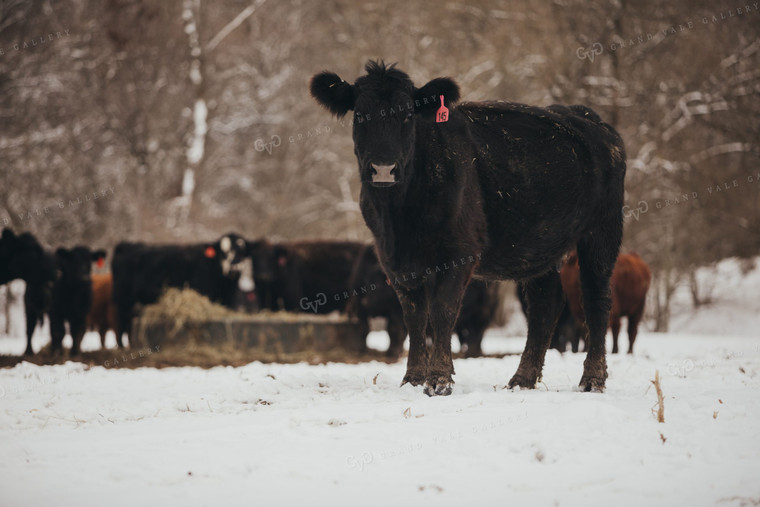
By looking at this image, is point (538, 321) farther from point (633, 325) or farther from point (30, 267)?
point (30, 267)

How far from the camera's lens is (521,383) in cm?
604

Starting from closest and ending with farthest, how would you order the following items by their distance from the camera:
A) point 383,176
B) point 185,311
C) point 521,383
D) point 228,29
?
1. point 383,176
2. point 521,383
3. point 185,311
4. point 228,29

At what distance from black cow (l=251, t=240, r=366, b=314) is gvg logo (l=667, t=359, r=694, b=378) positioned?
333 inches

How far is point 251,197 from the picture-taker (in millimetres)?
28031

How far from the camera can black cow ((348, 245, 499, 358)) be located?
487 inches

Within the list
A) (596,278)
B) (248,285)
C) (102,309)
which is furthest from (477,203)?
(102,309)

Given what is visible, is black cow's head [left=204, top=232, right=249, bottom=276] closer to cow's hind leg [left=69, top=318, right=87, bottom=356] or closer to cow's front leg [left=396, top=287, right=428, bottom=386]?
cow's hind leg [left=69, top=318, right=87, bottom=356]

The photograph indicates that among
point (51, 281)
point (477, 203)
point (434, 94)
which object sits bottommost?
point (51, 281)

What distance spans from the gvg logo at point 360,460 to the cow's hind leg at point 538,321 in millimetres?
2359

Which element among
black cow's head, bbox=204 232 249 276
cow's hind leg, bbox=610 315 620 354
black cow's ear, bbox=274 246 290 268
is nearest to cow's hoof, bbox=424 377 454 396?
cow's hind leg, bbox=610 315 620 354

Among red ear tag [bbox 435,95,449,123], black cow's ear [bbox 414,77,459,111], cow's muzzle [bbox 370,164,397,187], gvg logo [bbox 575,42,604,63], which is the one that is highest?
gvg logo [bbox 575,42,604,63]

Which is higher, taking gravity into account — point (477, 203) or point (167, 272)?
point (477, 203)

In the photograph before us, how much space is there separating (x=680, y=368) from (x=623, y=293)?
4.51 metres

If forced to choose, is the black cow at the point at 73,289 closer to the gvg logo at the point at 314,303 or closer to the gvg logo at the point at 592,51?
the gvg logo at the point at 314,303
